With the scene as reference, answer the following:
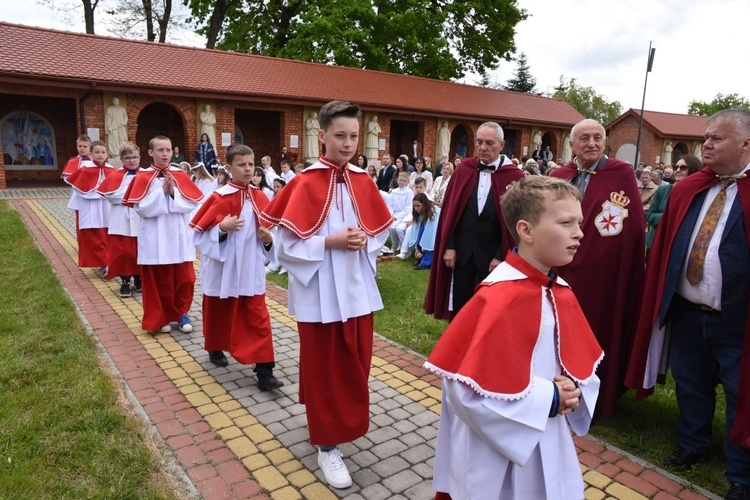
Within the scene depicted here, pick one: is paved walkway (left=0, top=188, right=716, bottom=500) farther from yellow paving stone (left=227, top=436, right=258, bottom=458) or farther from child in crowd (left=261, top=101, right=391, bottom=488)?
child in crowd (left=261, top=101, right=391, bottom=488)

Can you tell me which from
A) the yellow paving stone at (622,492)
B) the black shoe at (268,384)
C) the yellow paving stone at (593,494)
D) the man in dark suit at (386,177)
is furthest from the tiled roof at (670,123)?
the yellow paving stone at (593,494)

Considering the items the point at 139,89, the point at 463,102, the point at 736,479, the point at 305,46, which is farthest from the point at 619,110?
the point at 736,479

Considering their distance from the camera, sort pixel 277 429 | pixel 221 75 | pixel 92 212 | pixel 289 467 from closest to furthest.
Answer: pixel 289 467 → pixel 277 429 → pixel 92 212 → pixel 221 75

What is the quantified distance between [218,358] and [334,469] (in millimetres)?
2264

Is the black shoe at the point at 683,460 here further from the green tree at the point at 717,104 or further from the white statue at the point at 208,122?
the green tree at the point at 717,104

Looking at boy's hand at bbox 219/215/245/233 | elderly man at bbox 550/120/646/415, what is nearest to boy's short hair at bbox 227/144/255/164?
boy's hand at bbox 219/215/245/233

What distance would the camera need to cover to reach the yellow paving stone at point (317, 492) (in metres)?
3.24

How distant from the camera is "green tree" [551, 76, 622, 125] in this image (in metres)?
53.4

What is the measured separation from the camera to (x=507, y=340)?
2.03 metres

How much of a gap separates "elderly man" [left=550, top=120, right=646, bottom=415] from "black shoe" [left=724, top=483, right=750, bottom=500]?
99 cm

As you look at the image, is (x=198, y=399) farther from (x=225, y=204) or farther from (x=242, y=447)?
(x=225, y=204)

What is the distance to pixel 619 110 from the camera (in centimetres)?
5419

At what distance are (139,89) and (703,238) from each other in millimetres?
18310

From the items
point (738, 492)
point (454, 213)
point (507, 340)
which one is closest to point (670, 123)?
point (454, 213)
